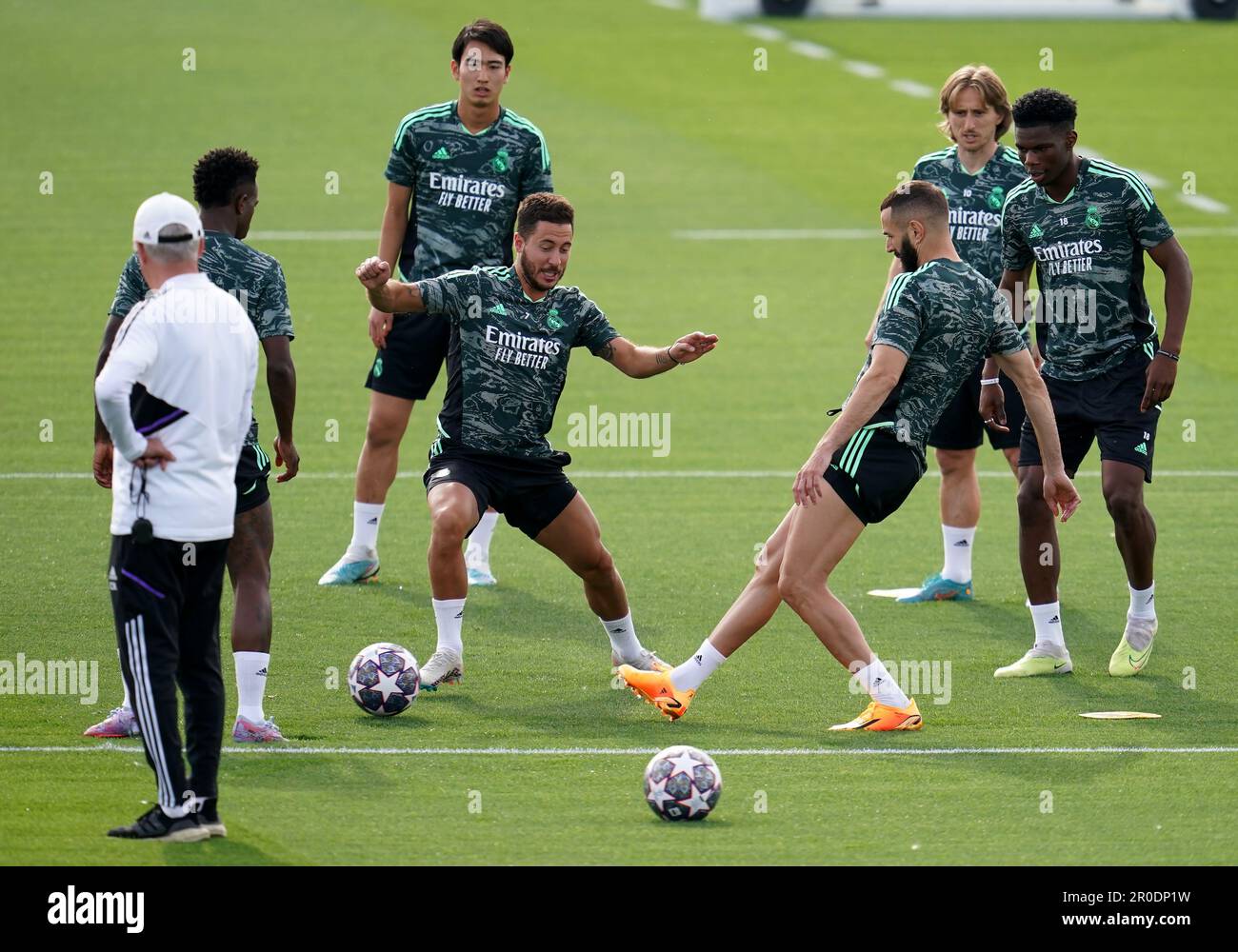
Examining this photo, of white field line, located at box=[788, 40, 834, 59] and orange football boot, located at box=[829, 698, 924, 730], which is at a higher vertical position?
white field line, located at box=[788, 40, 834, 59]

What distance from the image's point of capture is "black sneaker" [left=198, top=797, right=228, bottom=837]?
22.3 feet

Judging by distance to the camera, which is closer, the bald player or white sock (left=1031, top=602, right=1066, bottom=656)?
the bald player

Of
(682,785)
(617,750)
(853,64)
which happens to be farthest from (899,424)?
(853,64)

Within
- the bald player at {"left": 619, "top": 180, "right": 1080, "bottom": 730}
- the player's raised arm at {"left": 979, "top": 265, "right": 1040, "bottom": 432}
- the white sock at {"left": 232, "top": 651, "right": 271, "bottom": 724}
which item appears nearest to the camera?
the white sock at {"left": 232, "top": 651, "right": 271, "bottom": 724}

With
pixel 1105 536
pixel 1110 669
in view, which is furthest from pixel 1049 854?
pixel 1105 536

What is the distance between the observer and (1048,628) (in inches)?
370

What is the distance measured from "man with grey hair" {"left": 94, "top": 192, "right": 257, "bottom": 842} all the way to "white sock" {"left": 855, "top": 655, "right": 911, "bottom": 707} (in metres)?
2.91

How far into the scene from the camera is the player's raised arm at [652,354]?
27.3 feet

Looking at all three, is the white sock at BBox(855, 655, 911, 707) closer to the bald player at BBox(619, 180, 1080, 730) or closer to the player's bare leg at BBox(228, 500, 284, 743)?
the bald player at BBox(619, 180, 1080, 730)

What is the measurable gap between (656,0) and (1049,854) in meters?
30.8

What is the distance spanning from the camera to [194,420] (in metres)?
6.58

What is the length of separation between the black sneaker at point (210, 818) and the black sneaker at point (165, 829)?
0.06 ft

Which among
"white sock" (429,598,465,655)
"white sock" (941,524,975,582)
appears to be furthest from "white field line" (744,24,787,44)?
"white sock" (429,598,465,655)

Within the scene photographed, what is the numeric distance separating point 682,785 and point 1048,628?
2956 mm
